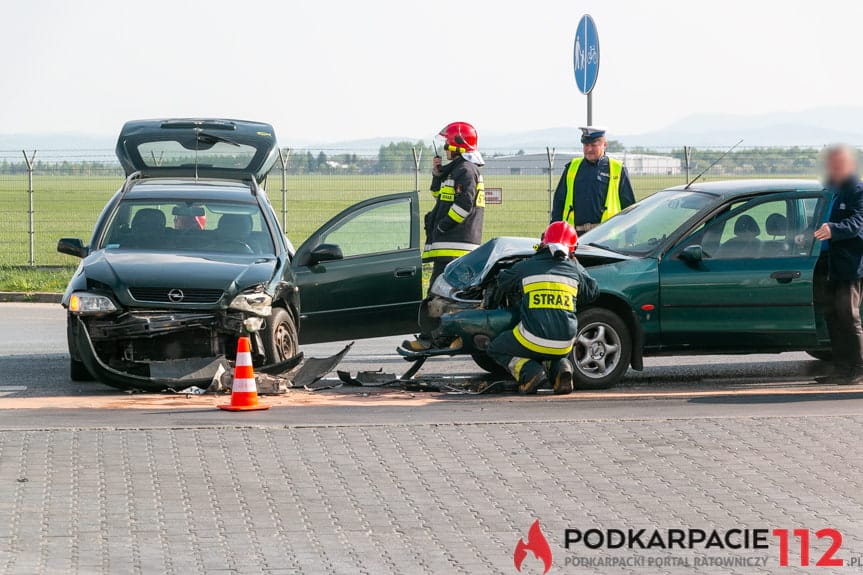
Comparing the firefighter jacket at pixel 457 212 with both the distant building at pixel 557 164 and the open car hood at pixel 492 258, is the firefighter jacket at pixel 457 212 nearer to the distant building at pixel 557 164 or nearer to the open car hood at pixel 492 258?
the open car hood at pixel 492 258

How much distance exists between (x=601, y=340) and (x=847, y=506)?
149 inches

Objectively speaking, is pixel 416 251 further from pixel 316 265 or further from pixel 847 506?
pixel 847 506

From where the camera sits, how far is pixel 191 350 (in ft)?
35.3

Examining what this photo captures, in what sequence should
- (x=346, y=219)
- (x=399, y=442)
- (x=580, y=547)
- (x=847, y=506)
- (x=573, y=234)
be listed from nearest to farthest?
(x=580, y=547) < (x=847, y=506) < (x=399, y=442) < (x=573, y=234) < (x=346, y=219)

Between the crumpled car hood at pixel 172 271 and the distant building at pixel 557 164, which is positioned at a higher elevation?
the distant building at pixel 557 164

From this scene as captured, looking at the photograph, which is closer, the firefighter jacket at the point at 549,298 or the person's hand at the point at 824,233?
the firefighter jacket at the point at 549,298

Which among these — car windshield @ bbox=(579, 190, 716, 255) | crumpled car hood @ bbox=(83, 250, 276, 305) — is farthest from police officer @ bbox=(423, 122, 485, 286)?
crumpled car hood @ bbox=(83, 250, 276, 305)

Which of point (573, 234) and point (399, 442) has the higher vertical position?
point (573, 234)

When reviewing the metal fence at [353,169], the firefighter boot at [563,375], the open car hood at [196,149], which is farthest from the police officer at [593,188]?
the metal fence at [353,169]

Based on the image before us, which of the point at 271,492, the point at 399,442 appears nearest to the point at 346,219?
the point at 399,442

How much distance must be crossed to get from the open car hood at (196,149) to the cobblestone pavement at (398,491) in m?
4.67

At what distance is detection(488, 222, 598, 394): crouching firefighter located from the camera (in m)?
10.3

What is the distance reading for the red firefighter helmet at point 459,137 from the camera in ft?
41.6

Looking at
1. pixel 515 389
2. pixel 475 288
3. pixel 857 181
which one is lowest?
pixel 515 389
